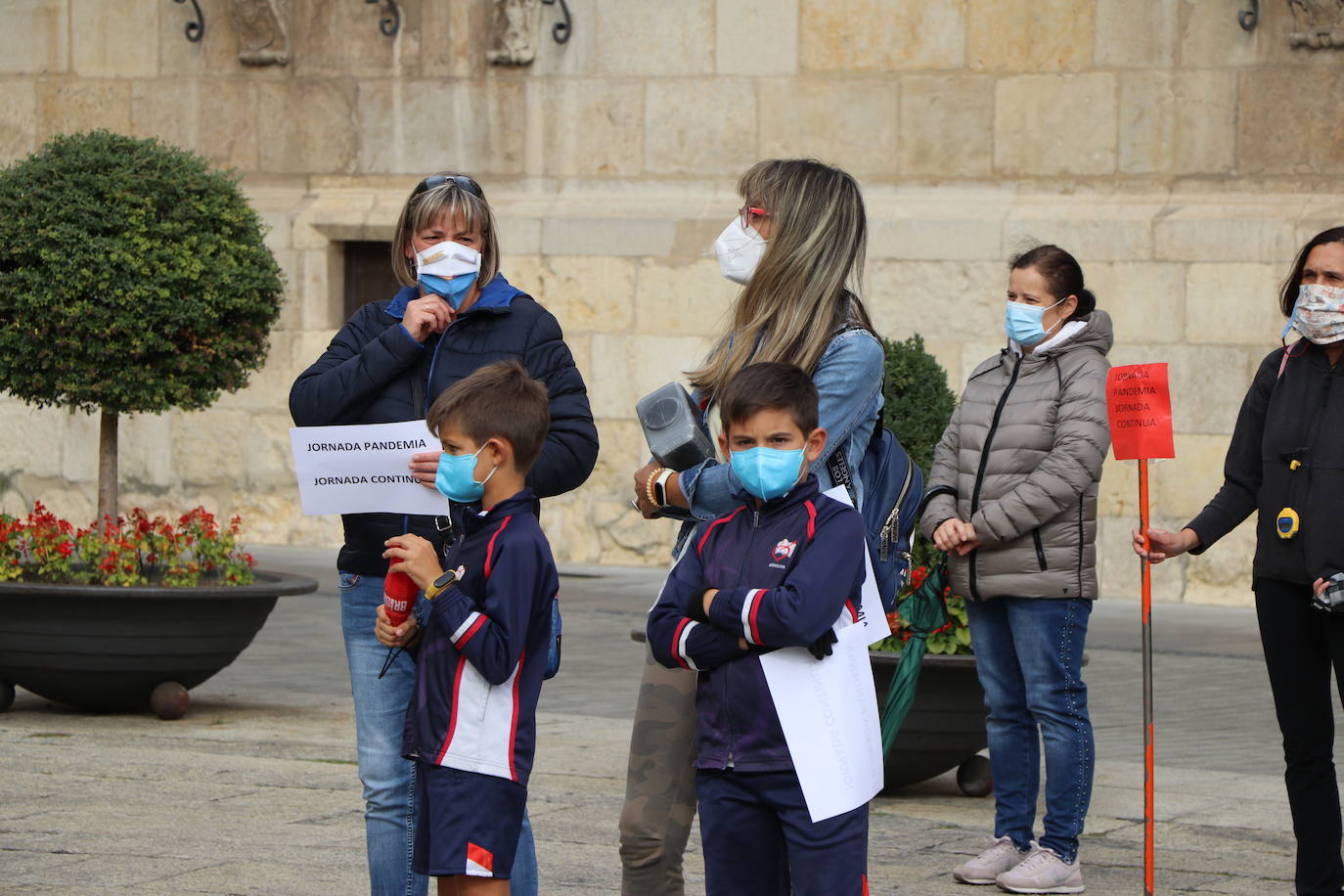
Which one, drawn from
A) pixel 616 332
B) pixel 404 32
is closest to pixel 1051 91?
pixel 616 332

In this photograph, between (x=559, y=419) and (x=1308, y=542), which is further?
(x=1308, y=542)

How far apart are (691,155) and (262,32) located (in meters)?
3.50

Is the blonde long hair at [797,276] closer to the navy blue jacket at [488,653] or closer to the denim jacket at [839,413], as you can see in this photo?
the denim jacket at [839,413]

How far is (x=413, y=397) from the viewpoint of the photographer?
475cm

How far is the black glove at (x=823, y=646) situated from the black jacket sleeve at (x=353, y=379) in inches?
47.0

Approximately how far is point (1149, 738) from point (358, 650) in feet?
7.74

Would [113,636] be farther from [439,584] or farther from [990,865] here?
[439,584]

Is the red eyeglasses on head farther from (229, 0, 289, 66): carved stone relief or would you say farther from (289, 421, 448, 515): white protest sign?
(229, 0, 289, 66): carved stone relief

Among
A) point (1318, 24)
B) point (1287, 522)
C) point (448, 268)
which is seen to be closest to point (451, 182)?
point (448, 268)

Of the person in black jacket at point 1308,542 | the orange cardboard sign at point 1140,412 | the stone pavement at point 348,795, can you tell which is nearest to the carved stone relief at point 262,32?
the stone pavement at point 348,795

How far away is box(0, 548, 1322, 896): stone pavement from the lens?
5898 mm

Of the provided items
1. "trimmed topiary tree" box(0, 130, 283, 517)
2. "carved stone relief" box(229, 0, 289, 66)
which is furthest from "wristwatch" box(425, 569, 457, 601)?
"carved stone relief" box(229, 0, 289, 66)

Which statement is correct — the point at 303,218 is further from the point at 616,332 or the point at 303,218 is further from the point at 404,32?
the point at 616,332

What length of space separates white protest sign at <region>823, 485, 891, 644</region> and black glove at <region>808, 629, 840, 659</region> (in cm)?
13
